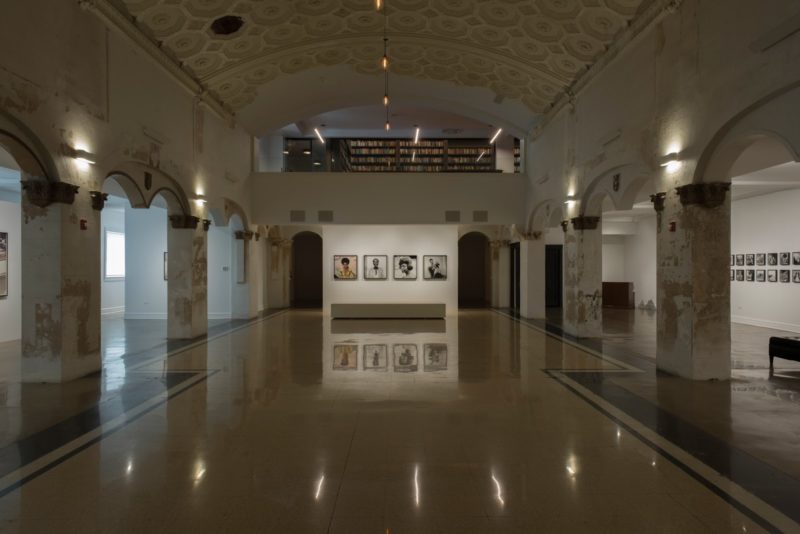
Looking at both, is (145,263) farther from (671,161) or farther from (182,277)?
(671,161)

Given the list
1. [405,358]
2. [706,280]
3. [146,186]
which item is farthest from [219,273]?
[706,280]

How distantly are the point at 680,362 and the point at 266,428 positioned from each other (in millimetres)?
6966

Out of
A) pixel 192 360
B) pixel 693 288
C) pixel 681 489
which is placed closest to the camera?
pixel 681 489

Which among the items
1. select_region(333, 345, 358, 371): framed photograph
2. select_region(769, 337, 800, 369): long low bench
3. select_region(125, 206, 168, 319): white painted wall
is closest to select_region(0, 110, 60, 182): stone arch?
select_region(333, 345, 358, 371): framed photograph

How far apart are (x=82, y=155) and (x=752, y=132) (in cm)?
1034

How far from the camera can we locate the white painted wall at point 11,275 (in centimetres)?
1340

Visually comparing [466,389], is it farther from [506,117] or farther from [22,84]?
[506,117]

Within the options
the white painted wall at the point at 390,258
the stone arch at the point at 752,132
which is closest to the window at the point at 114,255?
the white painted wall at the point at 390,258

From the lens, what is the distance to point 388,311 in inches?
770

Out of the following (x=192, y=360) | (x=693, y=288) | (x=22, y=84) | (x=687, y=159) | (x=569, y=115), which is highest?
(x=569, y=115)

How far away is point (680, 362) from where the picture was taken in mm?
9039

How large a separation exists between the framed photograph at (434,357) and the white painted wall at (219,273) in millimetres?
9917

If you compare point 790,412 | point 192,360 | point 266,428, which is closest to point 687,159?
point 790,412

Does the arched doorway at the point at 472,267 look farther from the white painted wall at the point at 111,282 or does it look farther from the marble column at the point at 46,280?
the marble column at the point at 46,280
